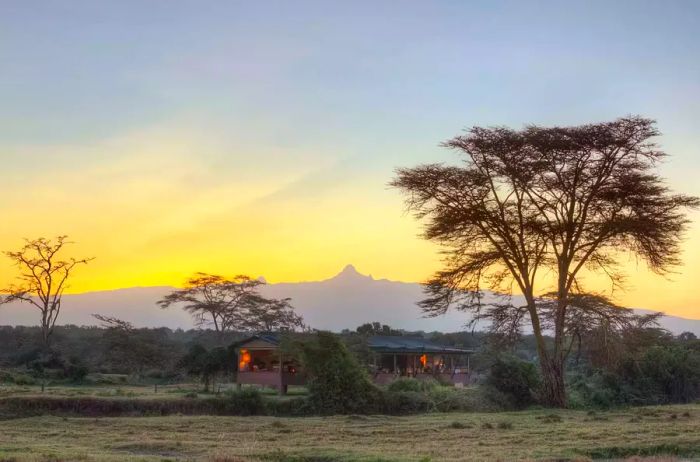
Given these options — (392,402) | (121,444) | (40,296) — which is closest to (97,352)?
(40,296)

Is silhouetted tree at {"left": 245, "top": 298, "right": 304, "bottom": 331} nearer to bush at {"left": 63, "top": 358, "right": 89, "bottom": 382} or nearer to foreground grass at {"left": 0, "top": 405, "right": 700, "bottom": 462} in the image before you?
bush at {"left": 63, "top": 358, "right": 89, "bottom": 382}

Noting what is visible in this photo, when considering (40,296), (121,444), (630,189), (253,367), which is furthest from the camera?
(40,296)

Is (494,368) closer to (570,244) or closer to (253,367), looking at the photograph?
(570,244)

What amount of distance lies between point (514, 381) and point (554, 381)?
200 cm

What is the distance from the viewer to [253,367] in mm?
45219

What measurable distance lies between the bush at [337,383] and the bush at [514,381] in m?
5.91

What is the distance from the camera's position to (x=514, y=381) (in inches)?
1385

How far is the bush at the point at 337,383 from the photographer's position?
32438 millimetres

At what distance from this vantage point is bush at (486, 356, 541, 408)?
3512 centimetres

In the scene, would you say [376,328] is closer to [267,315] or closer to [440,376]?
[267,315]

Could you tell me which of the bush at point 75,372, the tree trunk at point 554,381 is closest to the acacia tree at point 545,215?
the tree trunk at point 554,381

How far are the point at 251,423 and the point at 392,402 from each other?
8.89m

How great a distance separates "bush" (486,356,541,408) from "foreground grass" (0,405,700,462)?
5.44m

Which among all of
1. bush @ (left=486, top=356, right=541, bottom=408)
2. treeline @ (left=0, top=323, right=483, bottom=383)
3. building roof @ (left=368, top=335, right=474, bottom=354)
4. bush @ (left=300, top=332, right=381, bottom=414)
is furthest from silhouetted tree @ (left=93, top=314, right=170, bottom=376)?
bush @ (left=486, top=356, right=541, bottom=408)
